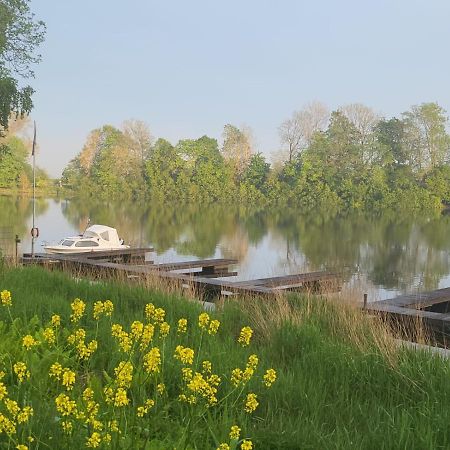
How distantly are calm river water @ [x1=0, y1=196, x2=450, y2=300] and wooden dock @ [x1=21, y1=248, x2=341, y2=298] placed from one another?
2.00 metres

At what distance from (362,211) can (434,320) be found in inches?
3110

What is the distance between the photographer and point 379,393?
20.0 feet

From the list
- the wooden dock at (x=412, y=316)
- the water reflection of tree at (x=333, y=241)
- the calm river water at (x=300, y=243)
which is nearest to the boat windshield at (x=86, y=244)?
the calm river water at (x=300, y=243)

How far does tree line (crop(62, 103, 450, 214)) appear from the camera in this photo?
294 ft

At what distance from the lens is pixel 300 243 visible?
46.9 metres

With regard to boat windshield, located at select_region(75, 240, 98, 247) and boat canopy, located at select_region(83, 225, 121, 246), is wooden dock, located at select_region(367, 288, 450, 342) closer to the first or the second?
boat windshield, located at select_region(75, 240, 98, 247)

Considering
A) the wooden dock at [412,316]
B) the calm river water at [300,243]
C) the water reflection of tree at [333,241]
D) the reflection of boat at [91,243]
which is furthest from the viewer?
the water reflection of tree at [333,241]

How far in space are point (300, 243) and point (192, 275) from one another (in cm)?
2913

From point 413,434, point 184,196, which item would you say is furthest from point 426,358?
point 184,196

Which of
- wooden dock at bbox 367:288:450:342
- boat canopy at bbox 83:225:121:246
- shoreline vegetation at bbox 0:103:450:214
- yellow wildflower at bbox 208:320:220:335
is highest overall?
shoreline vegetation at bbox 0:103:450:214

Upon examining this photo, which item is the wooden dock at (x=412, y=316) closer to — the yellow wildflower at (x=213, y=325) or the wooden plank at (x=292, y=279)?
the wooden plank at (x=292, y=279)

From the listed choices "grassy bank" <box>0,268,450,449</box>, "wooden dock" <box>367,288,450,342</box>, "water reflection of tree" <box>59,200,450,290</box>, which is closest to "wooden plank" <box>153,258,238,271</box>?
"water reflection of tree" <box>59,200,450,290</box>

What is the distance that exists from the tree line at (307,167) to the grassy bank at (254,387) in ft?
272

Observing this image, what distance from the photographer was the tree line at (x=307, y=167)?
294 ft
